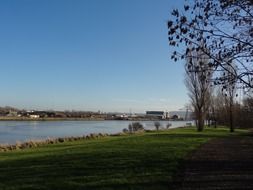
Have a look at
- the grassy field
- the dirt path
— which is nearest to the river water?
the grassy field

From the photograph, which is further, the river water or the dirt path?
the river water

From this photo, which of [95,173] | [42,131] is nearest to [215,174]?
[95,173]

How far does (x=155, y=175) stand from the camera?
1132cm

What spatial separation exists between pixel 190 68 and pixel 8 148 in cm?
2390

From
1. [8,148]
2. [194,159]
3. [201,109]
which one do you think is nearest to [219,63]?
[194,159]

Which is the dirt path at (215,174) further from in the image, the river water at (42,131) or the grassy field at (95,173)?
the river water at (42,131)

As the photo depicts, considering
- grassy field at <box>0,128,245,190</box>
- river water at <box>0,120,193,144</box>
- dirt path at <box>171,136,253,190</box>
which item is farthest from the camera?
river water at <box>0,120,193,144</box>

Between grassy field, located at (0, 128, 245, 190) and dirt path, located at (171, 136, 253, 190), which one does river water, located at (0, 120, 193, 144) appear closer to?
grassy field, located at (0, 128, 245, 190)

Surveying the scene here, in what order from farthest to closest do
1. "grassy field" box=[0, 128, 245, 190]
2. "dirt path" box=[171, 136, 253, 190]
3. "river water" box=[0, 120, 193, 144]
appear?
"river water" box=[0, 120, 193, 144]
"grassy field" box=[0, 128, 245, 190]
"dirt path" box=[171, 136, 253, 190]

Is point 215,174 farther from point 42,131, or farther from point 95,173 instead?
point 42,131

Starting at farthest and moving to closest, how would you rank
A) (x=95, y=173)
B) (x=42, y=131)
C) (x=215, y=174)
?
(x=42, y=131)
(x=95, y=173)
(x=215, y=174)

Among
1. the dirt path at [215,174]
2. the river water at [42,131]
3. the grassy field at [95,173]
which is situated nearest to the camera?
the dirt path at [215,174]

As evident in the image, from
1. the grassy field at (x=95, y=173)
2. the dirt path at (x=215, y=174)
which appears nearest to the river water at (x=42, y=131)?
the grassy field at (x=95, y=173)

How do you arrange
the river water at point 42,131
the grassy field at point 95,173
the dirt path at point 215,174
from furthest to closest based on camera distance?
1. the river water at point 42,131
2. the grassy field at point 95,173
3. the dirt path at point 215,174
